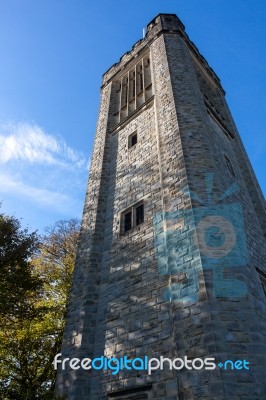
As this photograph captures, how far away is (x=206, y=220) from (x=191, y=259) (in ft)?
4.34

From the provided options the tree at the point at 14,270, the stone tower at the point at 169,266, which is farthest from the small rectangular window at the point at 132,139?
the tree at the point at 14,270

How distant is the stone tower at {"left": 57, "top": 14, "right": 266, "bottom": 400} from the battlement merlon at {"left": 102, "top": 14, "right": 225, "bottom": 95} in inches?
193

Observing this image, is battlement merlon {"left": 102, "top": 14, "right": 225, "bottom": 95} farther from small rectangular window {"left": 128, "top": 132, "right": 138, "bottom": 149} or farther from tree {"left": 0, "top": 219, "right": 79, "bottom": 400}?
tree {"left": 0, "top": 219, "right": 79, "bottom": 400}

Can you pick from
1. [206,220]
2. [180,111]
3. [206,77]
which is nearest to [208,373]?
[206,220]

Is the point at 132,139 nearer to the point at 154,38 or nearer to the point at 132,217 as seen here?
the point at 132,217

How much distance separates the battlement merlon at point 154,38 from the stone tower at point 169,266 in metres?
4.89

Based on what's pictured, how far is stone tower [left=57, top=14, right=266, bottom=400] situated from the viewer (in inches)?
258

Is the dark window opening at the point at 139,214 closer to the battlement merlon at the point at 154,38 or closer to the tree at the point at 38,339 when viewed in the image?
the tree at the point at 38,339

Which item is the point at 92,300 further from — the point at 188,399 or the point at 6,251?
the point at 6,251

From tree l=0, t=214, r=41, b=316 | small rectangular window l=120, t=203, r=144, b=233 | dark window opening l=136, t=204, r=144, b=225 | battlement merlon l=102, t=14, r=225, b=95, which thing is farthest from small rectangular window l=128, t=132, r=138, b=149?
battlement merlon l=102, t=14, r=225, b=95

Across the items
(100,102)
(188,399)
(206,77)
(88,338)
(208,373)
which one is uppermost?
(206,77)

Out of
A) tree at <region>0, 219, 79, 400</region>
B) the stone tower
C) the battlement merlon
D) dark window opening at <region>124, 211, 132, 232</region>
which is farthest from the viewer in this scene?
the battlement merlon

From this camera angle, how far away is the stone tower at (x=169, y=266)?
21.5 ft

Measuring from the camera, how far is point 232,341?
647cm
